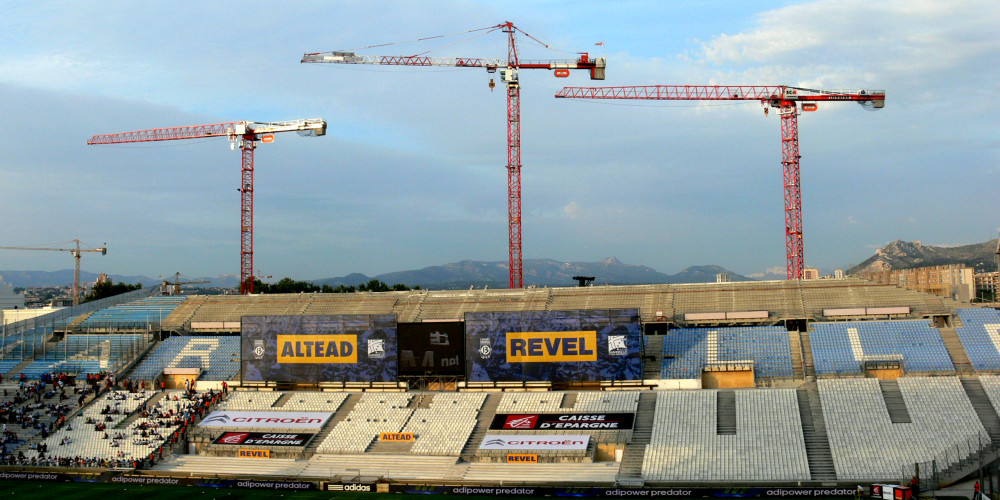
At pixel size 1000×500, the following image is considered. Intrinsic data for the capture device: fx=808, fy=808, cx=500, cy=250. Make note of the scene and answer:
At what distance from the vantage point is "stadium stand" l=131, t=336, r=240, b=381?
195 feet

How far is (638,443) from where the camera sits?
44094mm

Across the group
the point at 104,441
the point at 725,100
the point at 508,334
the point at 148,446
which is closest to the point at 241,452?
the point at 148,446

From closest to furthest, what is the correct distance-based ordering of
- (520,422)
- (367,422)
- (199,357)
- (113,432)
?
(520,422) < (367,422) < (113,432) < (199,357)

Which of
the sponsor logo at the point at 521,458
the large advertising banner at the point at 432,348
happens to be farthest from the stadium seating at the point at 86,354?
the sponsor logo at the point at 521,458

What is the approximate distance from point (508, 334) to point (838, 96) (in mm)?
48181

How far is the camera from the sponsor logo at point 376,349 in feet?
175

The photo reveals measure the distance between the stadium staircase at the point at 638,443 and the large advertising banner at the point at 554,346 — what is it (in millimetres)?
2208

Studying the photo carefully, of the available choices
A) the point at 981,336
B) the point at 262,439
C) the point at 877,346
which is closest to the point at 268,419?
the point at 262,439

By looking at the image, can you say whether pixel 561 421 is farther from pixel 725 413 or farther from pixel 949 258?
pixel 949 258

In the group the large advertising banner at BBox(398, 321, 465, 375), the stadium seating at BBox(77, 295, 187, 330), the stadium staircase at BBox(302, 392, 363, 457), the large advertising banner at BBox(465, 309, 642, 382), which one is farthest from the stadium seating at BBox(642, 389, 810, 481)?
the stadium seating at BBox(77, 295, 187, 330)

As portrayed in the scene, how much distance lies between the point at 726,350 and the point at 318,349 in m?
27.1

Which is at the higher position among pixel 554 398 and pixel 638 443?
pixel 554 398

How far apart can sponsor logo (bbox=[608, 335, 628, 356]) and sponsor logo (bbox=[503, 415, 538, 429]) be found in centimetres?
635

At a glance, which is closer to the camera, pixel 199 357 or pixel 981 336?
pixel 981 336
